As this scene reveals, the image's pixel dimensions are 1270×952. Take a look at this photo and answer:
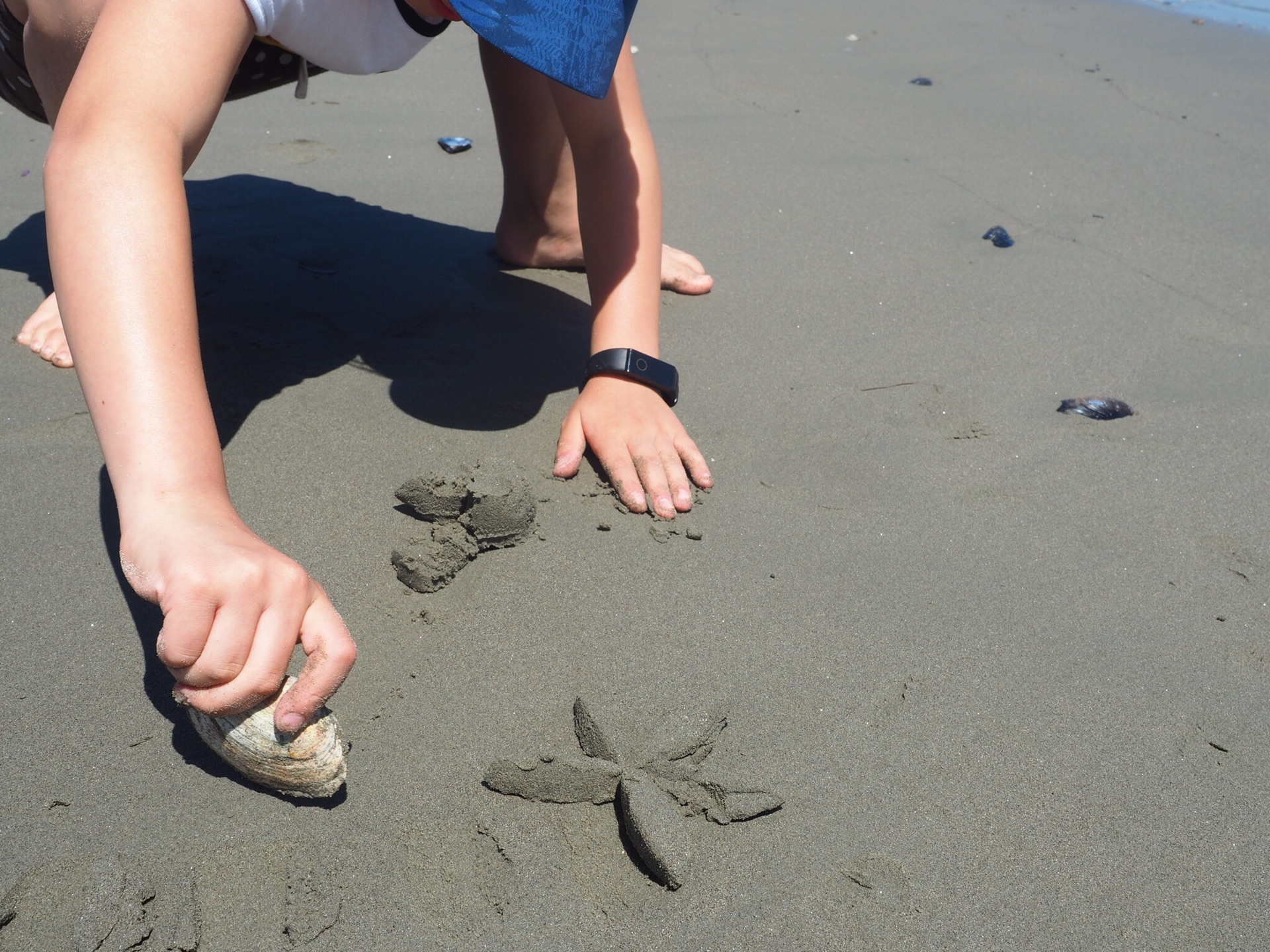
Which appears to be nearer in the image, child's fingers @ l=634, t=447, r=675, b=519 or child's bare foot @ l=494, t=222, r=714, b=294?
child's fingers @ l=634, t=447, r=675, b=519

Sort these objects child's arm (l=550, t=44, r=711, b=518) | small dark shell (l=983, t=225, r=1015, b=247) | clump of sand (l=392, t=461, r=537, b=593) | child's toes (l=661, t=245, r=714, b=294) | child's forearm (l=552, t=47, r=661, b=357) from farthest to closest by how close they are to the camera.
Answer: small dark shell (l=983, t=225, r=1015, b=247)
child's toes (l=661, t=245, r=714, b=294)
child's forearm (l=552, t=47, r=661, b=357)
child's arm (l=550, t=44, r=711, b=518)
clump of sand (l=392, t=461, r=537, b=593)

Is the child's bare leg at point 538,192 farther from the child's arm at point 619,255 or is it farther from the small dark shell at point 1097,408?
the small dark shell at point 1097,408

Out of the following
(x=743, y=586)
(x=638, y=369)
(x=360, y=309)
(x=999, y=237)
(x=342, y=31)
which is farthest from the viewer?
(x=999, y=237)

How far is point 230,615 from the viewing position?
108 cm

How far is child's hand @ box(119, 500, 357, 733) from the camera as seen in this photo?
1.07m

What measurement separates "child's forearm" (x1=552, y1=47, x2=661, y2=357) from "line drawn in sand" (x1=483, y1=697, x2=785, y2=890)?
1033mm

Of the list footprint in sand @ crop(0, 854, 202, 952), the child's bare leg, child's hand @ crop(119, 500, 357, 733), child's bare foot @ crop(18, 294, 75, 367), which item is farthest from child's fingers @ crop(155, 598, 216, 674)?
the child's bare leg

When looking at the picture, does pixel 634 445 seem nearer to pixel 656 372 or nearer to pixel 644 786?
pixel 656 372

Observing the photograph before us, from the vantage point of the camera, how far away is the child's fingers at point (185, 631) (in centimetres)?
105

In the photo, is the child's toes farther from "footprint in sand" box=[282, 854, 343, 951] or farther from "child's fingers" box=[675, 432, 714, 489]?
"footprint in sand" box=[282, 854, 343, 951]

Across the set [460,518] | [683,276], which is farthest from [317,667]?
[683,276]

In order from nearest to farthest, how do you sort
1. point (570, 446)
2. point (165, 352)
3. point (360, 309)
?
point (165, 352) → point (570, 446) → point (360, 309)

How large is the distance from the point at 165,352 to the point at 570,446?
0.83 m

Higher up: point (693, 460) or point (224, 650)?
point (224, 650)
